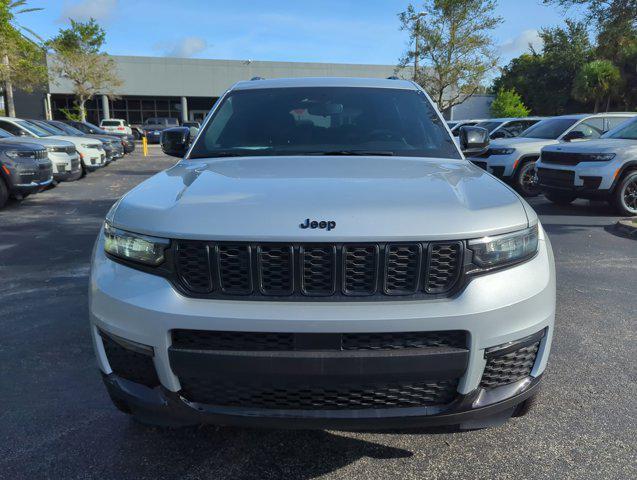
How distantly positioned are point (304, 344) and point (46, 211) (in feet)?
31.1

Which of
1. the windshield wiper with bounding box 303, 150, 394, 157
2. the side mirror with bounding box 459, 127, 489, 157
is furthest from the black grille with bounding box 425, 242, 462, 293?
the side mirror with bounding box 459, 127, 489, 157

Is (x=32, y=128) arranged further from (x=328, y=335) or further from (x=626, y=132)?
(x=328, y=335)

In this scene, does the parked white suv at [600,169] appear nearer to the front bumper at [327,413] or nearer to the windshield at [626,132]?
the windshield at [626,132]

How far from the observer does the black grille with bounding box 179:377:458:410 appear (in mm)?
2082

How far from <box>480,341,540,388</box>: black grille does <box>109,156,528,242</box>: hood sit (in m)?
0.52

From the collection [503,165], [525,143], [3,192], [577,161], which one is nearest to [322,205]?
[577,161]

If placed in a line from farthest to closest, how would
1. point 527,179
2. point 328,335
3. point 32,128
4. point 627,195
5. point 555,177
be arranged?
point 32,128
point 527,179
point 555,177
point 627,195
point 328,335

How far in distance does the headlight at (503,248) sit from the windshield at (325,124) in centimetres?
118

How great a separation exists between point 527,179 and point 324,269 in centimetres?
1067

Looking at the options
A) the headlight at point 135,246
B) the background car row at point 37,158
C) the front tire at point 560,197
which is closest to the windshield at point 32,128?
the background car row at point 37,158

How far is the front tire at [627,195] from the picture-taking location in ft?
29.9

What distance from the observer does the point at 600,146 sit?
921cm

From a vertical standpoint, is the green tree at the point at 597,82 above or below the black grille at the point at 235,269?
above

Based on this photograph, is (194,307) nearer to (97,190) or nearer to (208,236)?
(208,236)
